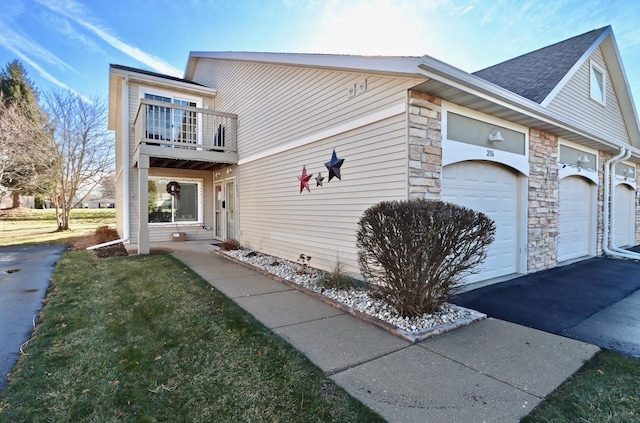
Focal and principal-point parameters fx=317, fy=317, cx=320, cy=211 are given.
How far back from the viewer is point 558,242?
7.54 metres

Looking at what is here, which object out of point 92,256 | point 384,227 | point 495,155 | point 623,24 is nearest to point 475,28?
point 623,24

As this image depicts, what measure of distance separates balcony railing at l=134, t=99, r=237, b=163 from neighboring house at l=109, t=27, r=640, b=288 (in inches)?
2.2

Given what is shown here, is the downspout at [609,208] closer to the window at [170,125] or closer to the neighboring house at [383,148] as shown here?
the neighboring house at [383,148]

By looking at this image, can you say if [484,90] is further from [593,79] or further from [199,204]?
[199,204]

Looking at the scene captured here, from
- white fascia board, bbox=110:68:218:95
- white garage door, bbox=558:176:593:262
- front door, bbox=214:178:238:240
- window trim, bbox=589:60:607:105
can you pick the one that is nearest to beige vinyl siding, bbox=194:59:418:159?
white fascia board, bbox=110:68:218:95

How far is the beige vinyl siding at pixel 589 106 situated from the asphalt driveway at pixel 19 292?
10269 mm

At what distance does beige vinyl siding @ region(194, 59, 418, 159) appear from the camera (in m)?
5.27

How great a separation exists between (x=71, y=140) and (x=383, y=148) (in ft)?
60.5

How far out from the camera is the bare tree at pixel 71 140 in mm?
16516

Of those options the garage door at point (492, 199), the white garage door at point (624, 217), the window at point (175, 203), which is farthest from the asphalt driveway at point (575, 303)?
the window at point (175, 203)

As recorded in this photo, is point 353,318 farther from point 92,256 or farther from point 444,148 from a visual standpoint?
point 92,256

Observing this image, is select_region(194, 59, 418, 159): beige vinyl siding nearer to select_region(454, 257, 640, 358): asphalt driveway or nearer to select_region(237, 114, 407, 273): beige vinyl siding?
select_region(237, 114, 407, 273): beige vinyl siding

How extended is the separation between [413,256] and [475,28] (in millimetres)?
8726

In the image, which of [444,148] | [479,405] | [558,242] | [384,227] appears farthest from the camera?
[558,242]
